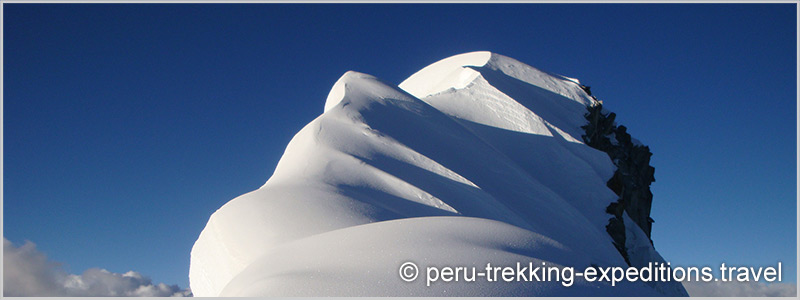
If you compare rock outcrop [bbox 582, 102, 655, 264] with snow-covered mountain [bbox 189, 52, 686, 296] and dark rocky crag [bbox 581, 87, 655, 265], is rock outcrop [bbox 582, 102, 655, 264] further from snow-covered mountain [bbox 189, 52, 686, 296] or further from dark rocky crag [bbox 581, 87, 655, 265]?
snow-covered mountain [bbox 189, 52, 686, 296]

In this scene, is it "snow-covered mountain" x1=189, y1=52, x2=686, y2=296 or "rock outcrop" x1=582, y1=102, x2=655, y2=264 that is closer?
"snow-covered mountain" x1=189, y1=52, x2=686, y2=296

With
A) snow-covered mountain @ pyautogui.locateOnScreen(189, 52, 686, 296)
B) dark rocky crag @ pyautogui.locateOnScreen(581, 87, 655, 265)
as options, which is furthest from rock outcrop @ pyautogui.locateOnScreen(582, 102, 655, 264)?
snow-covered mountain @ pyautogui.locateOnScreen(189, 52, 686, 296)

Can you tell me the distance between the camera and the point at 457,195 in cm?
1806

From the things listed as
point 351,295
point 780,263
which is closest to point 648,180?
point 780,263

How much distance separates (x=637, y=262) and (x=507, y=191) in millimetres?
8722

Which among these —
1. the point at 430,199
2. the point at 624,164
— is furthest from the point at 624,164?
the point at 430,199

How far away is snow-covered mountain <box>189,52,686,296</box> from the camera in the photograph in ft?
34.8

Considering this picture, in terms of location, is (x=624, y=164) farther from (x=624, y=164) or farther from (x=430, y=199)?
(x=430, y=199)

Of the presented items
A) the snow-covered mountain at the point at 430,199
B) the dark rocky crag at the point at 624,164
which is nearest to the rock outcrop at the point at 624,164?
the dark rocky crag at the point at 624,164

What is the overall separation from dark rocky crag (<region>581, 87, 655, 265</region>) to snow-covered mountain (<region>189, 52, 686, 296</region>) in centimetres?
64

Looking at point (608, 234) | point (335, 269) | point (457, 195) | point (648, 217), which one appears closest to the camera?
point (335, 269)

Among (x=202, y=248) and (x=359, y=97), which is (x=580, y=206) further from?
(x=202, y=248)

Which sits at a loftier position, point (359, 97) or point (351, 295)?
point (359, 97)

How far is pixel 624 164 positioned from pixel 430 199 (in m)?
16.7
